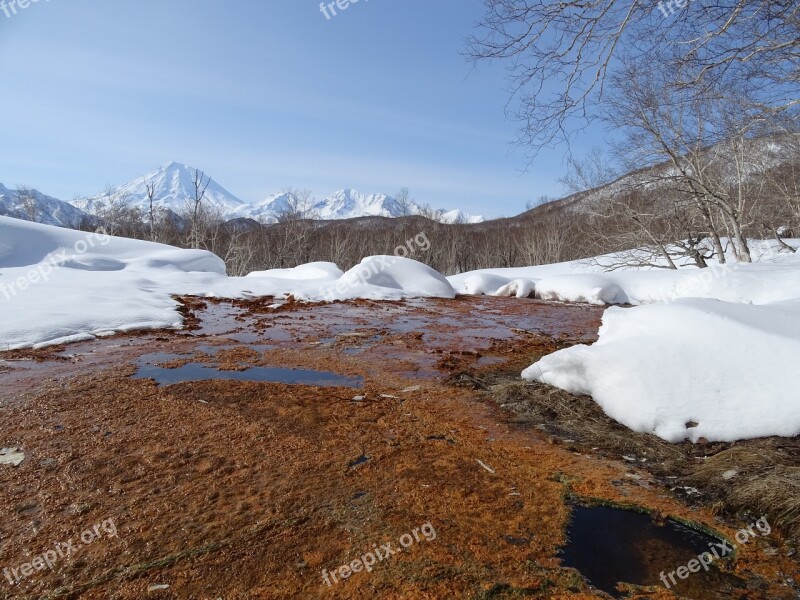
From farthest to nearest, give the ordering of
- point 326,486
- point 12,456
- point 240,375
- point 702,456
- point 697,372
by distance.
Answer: point 240,375
point 697,372
point 702,456
point 12,456
point 326,486

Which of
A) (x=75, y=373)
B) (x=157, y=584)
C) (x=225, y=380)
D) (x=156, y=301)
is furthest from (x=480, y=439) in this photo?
(x=156, y=301)

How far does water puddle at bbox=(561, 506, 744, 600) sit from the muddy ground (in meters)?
0.05

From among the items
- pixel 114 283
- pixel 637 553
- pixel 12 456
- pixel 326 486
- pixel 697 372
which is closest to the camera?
pixel 637 553

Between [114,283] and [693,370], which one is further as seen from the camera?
[114,283]

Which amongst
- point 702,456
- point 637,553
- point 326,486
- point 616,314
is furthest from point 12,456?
point 616,314

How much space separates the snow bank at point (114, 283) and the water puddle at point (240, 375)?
7.27 feet

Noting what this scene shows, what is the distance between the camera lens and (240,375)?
15.9ft

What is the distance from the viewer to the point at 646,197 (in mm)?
14844

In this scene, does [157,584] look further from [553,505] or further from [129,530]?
[553,505]

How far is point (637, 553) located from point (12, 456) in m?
3.81

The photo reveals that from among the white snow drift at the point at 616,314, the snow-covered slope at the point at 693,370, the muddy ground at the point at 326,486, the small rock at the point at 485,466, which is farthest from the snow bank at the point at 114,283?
the snow-covered slope at the point at 693,370

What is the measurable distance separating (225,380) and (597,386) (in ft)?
12.5

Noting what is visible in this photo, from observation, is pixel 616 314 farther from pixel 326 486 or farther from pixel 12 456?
pixel 12 456

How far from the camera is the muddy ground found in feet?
A: 5.87
